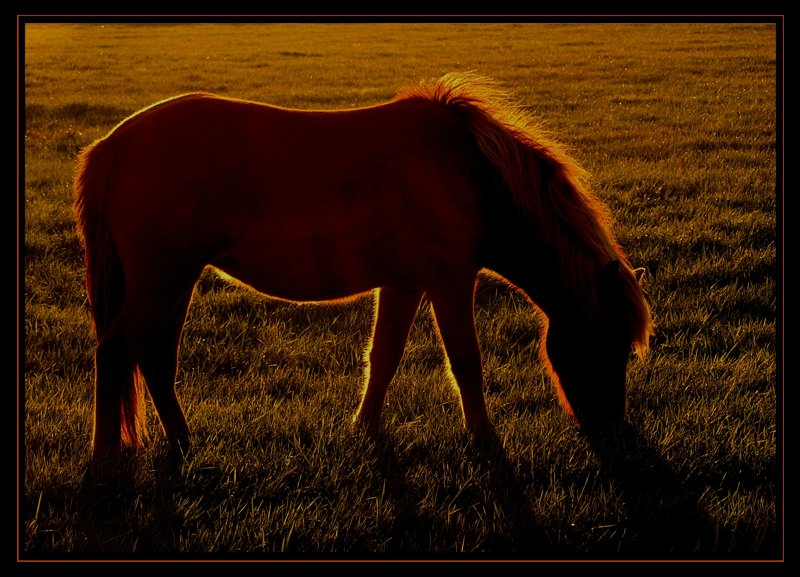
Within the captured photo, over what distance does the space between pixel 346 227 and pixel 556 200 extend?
47.4 inches

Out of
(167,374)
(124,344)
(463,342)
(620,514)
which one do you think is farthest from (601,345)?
(124,344)

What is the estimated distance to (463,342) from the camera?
179 inches

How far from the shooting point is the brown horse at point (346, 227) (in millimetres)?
4258

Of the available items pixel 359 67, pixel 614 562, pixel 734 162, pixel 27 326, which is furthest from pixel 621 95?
pixel 614 562

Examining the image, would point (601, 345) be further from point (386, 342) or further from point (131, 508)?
point (131, 508)

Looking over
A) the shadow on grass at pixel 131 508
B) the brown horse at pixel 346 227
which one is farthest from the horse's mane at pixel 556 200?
the shadow on grass at pixel 131 508

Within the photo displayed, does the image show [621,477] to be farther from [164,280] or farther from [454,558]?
[164,280]

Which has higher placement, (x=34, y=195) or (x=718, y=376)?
(x=34, y=195)

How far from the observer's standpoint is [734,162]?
1144 cm

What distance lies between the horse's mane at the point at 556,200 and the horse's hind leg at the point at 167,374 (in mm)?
1885

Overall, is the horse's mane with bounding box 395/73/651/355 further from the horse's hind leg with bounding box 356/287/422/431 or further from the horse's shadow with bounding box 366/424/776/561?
the horse's hind leg with bounding box 356/287/422/431

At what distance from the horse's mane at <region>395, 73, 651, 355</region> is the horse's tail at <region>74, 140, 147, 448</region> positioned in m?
1.82

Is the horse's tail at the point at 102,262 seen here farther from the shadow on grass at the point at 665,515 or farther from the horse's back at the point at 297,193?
the shadow on grass at the point at 665,515
